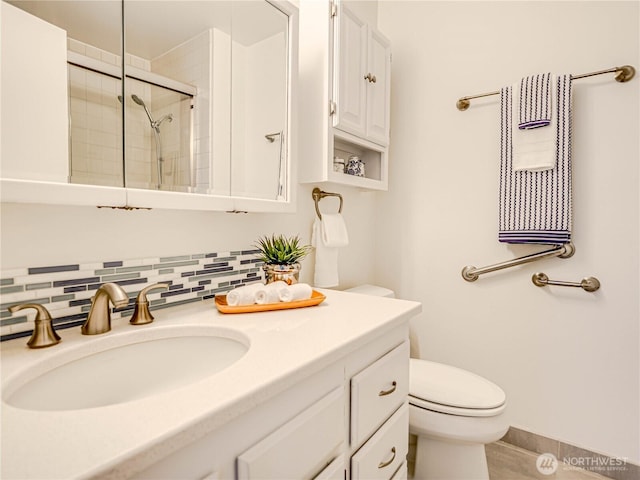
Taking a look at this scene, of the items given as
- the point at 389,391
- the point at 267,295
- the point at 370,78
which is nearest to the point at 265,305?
the point at 267,295

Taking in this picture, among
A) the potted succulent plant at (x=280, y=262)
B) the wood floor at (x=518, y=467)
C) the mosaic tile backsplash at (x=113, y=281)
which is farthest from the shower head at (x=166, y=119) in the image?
the wood floor at (x=518, y=467)

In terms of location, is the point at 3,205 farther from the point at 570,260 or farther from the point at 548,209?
the point at 570,260

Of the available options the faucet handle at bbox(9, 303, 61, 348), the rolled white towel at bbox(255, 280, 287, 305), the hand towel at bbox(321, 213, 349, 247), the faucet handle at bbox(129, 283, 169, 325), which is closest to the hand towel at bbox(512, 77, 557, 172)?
the hand towel at bbox(321, 213, 349, 247)

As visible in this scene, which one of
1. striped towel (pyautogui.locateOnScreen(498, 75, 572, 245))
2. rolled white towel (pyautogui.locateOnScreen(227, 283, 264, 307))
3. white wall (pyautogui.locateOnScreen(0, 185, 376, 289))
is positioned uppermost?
striped towel (pyautogui.locateOnScreen(498, 75, 572, 245))

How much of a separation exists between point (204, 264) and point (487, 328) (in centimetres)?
139

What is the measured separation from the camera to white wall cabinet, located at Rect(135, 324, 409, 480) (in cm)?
52

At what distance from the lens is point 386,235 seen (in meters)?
2.05

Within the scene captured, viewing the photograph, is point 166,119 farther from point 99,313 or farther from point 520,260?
point 520,260

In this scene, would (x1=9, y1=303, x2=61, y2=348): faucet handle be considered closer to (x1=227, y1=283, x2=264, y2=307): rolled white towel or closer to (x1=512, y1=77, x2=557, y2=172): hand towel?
(x1=227, y1=283, x2=264, y2=307): rolled white towel

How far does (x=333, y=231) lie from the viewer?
1539 mm

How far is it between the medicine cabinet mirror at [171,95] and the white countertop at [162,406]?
350mm

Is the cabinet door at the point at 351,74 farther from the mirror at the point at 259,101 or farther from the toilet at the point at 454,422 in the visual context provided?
the toilet at the point at 454,422

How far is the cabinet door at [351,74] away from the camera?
1.39m

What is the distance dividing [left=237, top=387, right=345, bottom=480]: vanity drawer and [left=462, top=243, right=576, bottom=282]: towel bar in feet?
3.93
